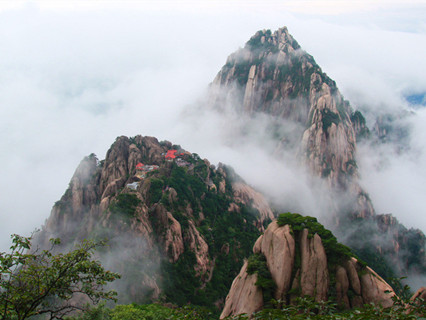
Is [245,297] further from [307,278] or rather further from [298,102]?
[298,102]

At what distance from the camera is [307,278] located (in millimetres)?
32625

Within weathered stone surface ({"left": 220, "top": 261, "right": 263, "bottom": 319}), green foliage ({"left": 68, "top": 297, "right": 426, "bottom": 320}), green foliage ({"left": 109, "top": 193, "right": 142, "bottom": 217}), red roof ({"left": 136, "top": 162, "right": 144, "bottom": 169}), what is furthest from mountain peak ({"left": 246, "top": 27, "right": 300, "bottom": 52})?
green foliage ({"left": 68, "top": 297, "right": 426, "bottom": 320})

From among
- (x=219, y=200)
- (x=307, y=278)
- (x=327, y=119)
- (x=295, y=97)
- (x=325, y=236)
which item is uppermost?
(x=295, y=97)

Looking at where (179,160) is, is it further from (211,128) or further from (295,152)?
(211,128)

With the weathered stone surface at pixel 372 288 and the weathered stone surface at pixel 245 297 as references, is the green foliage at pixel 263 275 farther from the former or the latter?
the weathered stone surface at pixel 372 288

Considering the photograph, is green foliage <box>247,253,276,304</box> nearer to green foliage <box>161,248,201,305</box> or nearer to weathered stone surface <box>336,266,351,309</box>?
weathered stone surface <box>336,266,351,309</box>

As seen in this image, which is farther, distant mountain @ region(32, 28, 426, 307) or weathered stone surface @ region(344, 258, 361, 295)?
distant mountain @ region(32, 28, 426, 307)

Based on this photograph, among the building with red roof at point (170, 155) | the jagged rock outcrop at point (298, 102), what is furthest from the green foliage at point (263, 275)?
the jagged rock outcrop at point (298, 102)

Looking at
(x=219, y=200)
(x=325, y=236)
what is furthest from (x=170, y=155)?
(x=325, y=236)

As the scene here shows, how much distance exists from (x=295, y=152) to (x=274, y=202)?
25324 mm

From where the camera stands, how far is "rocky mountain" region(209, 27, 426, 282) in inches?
4390

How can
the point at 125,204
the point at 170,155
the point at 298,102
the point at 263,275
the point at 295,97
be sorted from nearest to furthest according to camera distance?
1. the point at 263,275
2. the point at 125,204
3. the point at 170,155
4. the point at 298,102
5. the point at 295,97

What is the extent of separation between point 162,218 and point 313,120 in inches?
3253

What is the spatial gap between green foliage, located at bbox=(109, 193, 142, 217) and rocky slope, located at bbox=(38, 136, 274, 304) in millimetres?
184
